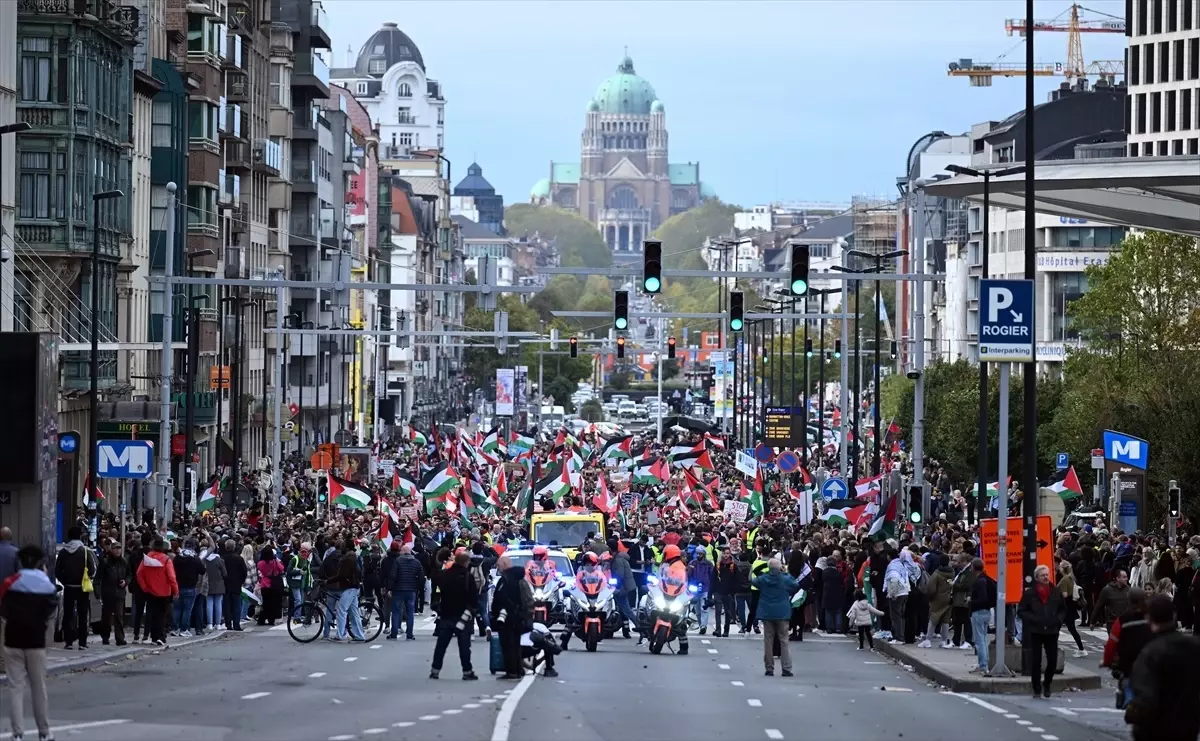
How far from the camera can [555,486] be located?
55625 mm

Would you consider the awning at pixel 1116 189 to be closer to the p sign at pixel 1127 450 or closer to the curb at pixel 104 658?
the p sign at pixel 1127 450

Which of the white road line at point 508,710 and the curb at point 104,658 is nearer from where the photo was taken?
the white road line at point 508,710

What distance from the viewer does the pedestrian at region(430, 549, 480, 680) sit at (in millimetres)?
26719

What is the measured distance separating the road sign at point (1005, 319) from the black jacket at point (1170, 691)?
12817 millimetres

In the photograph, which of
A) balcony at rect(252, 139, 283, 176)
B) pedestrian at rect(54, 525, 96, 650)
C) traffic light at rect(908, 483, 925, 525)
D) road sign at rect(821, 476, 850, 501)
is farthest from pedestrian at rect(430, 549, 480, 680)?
balcony at rect(252, 139, 283, 176)

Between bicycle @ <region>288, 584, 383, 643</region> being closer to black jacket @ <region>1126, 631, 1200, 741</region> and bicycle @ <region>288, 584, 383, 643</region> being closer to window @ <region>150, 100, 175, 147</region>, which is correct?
black jacket @ <region>1126, 631, 1200, 741</region>

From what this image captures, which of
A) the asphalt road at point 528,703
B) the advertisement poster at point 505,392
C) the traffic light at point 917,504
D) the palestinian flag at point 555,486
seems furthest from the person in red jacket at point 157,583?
the advertisement poster at point 505,392

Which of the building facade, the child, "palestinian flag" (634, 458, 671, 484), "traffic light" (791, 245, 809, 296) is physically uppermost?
the building facade

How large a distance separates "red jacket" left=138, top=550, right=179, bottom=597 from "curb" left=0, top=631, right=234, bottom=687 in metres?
0.75

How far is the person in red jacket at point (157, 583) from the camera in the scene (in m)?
32.0

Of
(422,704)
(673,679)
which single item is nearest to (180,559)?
(673,679)

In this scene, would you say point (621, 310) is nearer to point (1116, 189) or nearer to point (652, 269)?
point (652, 269)

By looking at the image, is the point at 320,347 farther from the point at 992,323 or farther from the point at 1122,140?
the point at 992,323

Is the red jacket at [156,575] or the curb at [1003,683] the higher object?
the red jacket at [156,575]
